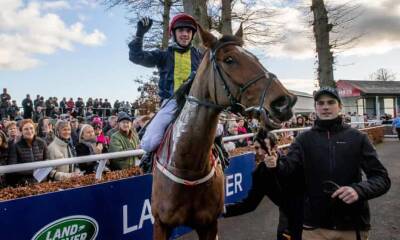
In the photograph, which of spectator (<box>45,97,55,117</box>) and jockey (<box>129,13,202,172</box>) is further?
spectator (<box>45,97,55,117</box>)

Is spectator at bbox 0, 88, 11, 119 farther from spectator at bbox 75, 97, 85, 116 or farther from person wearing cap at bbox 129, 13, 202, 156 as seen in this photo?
person wearing cap at bbox 129, 13, 202, 156

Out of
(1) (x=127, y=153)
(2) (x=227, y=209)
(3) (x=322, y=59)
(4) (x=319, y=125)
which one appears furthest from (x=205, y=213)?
(3) (x=322, y=59)

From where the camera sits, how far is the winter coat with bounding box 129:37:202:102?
3.77 m

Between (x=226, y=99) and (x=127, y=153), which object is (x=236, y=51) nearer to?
(x=226, y=99)

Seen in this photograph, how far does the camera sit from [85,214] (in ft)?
13.6

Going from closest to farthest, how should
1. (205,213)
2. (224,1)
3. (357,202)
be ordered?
1. (357,202)
2. (205,213)
3. (224,1)

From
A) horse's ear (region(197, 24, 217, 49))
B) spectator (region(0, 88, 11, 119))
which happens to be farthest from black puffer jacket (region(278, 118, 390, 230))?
spectator (region(0, 88, 11, 119))

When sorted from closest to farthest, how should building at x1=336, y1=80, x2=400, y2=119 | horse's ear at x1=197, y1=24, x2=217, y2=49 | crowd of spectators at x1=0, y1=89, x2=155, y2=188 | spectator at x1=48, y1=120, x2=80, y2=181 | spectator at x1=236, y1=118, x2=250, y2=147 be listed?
1. horse's ear at x1=197, y1=24, x2=217, y2=49
2. crowd of spectators at x1=0, y1=89, x2=155, y2=188
3. spectator at x1=48, y1=120, x2=80, y2=181
4. spectator at x1=236, y1=118, x2=250, y2=147
5. building at x1=336, y1=80, x2=400, y2=119

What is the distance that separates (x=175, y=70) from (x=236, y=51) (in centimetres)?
108

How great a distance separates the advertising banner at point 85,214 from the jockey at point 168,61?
1018 millimetres

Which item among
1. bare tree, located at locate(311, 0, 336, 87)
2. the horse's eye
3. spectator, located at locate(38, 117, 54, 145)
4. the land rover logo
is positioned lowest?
the land rover logo

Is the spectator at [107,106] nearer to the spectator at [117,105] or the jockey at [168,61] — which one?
the spectator at [117,105]

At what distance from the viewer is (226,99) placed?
116 inches

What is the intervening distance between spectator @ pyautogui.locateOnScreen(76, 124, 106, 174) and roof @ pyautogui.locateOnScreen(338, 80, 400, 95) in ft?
131
